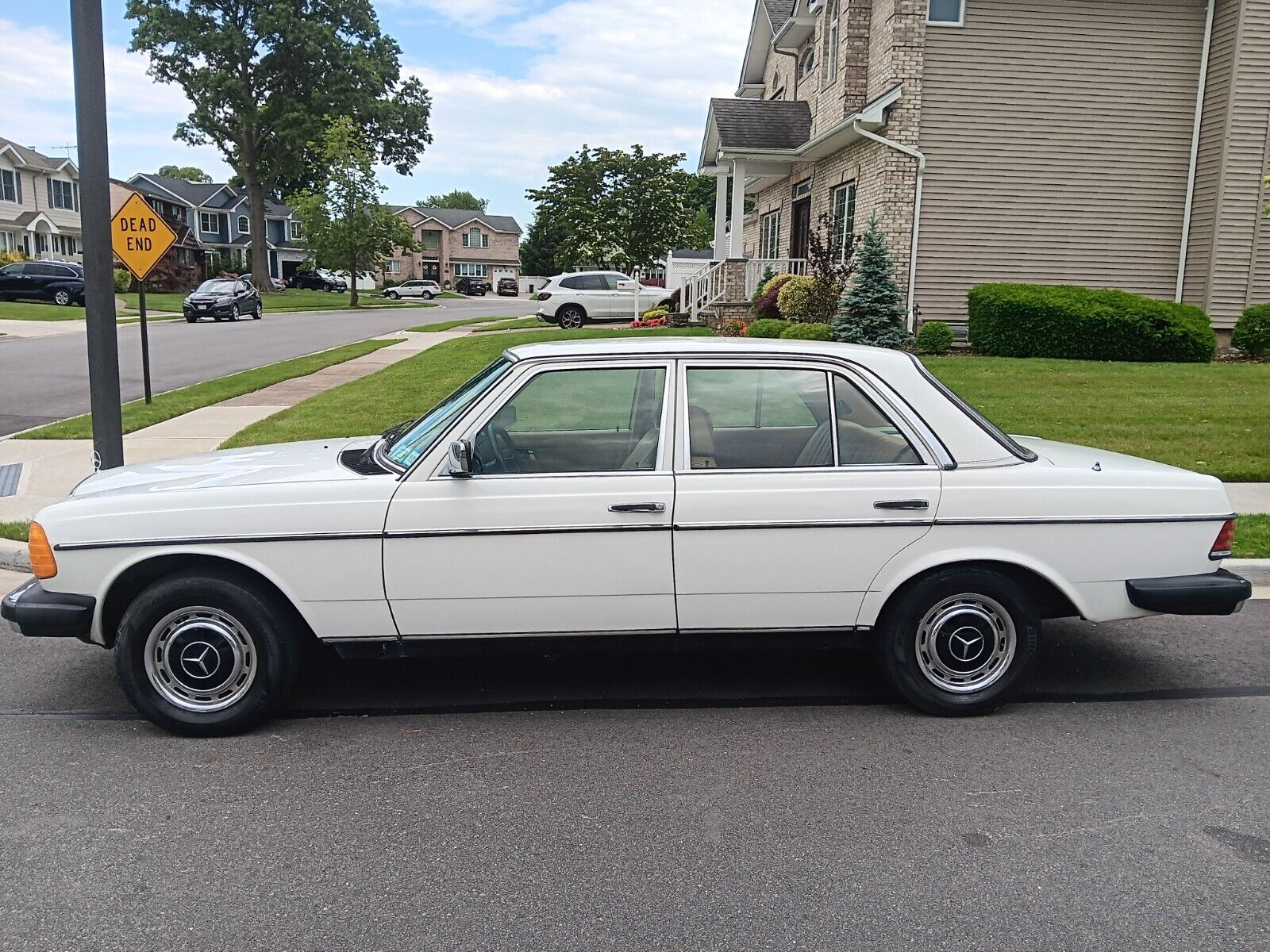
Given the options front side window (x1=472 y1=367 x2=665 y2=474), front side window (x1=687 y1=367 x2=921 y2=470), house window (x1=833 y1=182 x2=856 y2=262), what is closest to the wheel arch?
front side window (x1=472 y1=367 x2=665 y2=474)

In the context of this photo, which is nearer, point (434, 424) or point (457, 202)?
point (434, 424)

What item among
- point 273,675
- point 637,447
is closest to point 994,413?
point 637,447

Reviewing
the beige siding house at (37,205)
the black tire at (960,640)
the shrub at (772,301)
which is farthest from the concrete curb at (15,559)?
the beige siding house at (37,205)

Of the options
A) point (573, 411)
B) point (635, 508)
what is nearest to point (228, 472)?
point (573, 411)

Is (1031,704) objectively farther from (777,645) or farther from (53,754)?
(53,754)

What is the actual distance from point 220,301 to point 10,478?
27917 mm

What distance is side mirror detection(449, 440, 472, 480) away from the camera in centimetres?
439

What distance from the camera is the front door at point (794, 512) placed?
14.9 ft

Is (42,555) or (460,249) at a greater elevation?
(460,249)

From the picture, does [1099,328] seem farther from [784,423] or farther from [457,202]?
[457,202]

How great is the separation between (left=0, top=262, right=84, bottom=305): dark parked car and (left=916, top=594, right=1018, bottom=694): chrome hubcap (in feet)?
142

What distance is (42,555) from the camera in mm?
4469

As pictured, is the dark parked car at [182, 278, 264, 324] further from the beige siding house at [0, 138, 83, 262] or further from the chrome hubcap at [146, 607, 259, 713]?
the chrome hubcap at [146, 607, 259, 713]

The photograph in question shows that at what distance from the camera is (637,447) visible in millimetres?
4723
